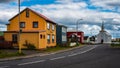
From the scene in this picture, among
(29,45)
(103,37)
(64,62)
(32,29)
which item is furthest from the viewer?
(103,37)

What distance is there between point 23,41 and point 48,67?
3273cm

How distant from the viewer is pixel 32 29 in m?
56.8

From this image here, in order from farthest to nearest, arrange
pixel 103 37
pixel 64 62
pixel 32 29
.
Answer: pixel 103 37, pixel 32 29, pixel 64 62

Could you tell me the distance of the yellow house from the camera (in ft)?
163

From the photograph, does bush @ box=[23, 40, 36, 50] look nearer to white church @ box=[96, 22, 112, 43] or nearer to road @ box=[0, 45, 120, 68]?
road @ box=[0, 45, 120, 68]

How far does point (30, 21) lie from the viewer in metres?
57.1

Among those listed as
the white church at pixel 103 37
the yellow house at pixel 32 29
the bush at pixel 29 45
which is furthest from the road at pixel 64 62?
the white church at pixel 103 37

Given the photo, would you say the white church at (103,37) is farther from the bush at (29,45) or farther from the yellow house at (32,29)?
the bush at (29,45)

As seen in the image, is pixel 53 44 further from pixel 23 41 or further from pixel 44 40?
pixel 23 41

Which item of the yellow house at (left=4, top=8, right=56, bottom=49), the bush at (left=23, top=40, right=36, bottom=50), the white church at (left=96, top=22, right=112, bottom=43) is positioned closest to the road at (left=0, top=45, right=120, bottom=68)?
the bush at (left=23, top=40, right=36, bottom=50)

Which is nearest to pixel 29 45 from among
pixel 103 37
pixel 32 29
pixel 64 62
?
pixel 32 29

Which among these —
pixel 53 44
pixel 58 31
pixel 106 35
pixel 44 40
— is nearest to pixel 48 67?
pixel 44 40

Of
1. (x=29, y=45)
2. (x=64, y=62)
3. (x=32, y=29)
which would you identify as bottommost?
(x=64, y=62)

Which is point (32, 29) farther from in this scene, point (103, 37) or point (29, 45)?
point (103, 37)
